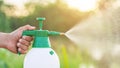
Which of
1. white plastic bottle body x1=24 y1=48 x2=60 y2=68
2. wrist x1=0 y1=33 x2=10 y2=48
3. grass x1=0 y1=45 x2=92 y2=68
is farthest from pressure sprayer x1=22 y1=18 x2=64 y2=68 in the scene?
grass x1=0 y1=45 x2=92 y2=68

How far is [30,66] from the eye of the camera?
1.41 m

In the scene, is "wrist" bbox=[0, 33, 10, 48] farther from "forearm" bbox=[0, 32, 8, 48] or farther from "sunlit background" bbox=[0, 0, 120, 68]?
"sunlit background" bbox=[0, 0, 120, 68]

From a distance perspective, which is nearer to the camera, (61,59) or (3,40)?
(3,40)

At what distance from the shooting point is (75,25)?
1637 mm

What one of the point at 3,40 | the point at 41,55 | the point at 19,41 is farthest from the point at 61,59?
the point at 41,55

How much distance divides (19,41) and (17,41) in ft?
0.15

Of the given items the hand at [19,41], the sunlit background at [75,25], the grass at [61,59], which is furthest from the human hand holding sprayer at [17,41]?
the grass at [61,59]

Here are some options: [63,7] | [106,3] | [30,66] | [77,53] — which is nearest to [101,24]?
[30,66]

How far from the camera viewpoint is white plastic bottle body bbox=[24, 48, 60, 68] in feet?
4.62

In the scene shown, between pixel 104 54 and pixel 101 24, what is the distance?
122 centimetres

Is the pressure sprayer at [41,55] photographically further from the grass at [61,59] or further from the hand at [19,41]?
the grass at [61,59]

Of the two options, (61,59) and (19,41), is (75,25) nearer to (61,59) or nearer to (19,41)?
(19,41)

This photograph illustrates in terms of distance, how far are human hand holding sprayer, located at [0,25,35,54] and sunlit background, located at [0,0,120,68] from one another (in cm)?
13

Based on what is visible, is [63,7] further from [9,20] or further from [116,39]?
[116,39]
